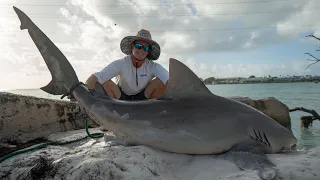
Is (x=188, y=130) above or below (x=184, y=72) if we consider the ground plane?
below

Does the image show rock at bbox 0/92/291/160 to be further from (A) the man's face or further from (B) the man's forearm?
(A) the man's face

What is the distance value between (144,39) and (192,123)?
235 cm

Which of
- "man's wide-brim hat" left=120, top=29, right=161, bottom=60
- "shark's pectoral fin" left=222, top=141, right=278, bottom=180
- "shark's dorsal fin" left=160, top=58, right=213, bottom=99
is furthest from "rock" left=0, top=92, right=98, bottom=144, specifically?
"shark's pectoral fin" left=222, top=141, right=278, bottom=180

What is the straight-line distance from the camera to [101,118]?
3.25 metres

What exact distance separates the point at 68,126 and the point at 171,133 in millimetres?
3402

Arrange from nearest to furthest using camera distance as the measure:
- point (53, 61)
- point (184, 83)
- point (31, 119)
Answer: point (184, 83) < point (53, 61) < point (31, 119)

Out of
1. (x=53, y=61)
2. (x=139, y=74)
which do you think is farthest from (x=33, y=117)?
(x=139, y=74)

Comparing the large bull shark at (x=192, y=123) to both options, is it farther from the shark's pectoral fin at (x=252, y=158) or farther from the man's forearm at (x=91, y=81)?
the man's forearm at (x=91, y=81)

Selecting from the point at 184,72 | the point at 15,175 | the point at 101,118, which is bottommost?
the point at 15,175

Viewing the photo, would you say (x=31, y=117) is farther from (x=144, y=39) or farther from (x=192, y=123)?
(x=192, y=123)

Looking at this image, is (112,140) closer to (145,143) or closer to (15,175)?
(145,143)

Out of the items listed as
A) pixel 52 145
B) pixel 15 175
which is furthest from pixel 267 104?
pixel 15 175

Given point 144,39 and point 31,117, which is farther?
point 31,117

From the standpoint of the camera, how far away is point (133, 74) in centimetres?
476
